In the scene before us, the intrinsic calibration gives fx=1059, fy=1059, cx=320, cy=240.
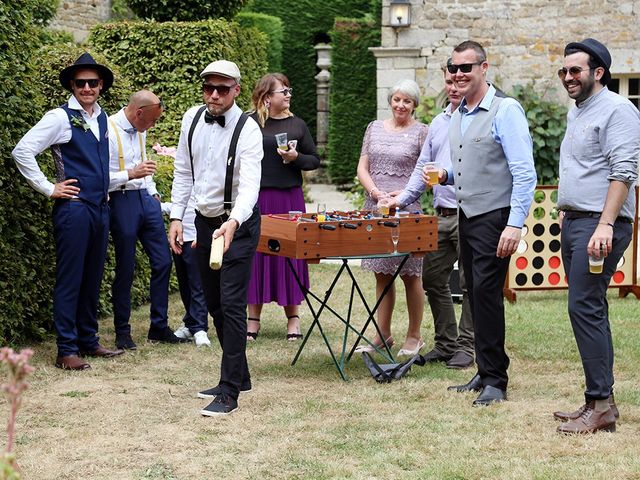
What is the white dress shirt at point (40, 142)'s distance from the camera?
660cm

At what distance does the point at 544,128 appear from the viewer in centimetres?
1536

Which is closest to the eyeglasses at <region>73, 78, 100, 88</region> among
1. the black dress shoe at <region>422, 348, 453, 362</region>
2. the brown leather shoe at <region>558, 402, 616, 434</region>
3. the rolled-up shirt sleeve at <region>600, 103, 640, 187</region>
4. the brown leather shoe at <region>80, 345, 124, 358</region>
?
the brown leather shoe at <region>80, 345, 124, 358</region>

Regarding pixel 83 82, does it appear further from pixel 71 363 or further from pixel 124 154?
pixel 71 363

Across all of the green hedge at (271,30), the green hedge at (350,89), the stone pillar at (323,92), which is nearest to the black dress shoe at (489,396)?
the green hedge at (350,89)

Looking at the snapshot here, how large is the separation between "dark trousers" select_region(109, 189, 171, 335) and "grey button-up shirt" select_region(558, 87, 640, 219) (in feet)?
11.0

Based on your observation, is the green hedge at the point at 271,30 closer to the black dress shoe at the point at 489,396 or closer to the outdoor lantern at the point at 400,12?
the outdoor lantern at the point at 400,12

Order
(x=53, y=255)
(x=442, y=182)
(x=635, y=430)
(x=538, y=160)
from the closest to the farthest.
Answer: (x=635, y=430) → (x=442, y=182) → (x=53, y=255) → (x=538, y=160)

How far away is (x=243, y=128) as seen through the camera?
566cm

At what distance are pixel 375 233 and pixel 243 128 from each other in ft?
3.97

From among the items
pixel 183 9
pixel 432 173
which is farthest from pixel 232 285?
pixel 183 9

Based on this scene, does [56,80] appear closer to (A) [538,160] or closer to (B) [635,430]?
(B) [635,430]

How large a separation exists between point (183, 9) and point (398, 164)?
18.1ft

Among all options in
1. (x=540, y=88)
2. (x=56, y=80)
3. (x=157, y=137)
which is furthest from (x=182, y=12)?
(x=540, y=88)

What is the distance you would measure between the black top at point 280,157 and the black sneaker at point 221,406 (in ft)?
7.77
